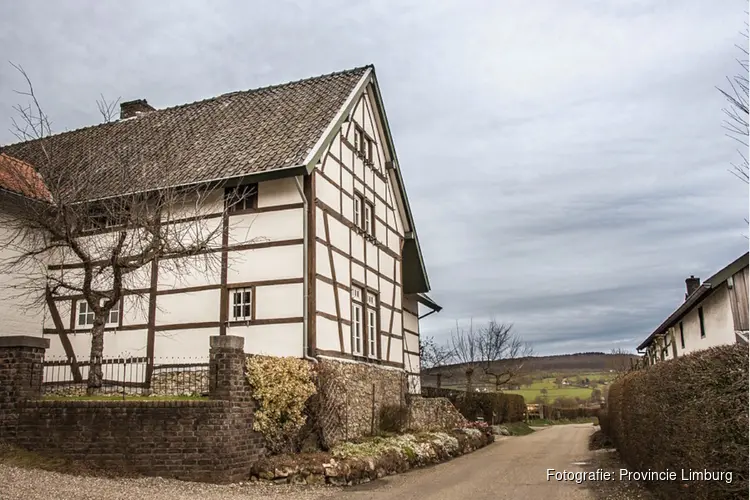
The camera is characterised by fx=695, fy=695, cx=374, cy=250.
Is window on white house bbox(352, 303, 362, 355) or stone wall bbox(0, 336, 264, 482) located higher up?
window on white house bbox(352, 303, 362, 355)

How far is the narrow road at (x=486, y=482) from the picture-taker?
38.9ft

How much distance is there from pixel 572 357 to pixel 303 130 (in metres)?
83.6

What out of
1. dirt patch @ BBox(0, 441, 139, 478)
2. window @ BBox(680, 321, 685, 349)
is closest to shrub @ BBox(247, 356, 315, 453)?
dirt patch @ BBox(0, 441, 139, 478)

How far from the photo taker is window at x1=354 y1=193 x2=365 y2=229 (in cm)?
2068

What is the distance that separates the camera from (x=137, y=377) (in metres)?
17.1

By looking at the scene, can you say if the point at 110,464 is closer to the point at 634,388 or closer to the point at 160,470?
the point at 160,470

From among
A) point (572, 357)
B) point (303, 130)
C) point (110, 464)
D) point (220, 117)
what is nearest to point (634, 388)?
point (110, 464)

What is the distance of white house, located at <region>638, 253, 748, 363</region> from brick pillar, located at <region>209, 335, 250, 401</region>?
830 centimetres

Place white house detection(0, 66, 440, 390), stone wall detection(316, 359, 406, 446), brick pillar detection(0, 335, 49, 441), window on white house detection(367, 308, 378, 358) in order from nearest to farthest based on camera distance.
A: brick pillar detection(0, 335, 49, 441) < stone wall detection(316, 359, 406, 446) < white house detection(0, 66, 440, 390) < window on white house detection(367, 308, 378, 358)

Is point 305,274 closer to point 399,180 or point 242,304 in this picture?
point 242,304

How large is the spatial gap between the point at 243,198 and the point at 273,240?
4.51 ft

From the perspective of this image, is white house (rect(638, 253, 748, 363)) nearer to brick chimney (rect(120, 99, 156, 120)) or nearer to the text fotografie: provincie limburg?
the text fotografie: provincie limburg

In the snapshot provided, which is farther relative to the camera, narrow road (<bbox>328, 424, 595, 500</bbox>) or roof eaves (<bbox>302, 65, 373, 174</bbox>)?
roof eaves (<bbox>302, 65, 373, 174</bbox>)

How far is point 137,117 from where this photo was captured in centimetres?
2402
